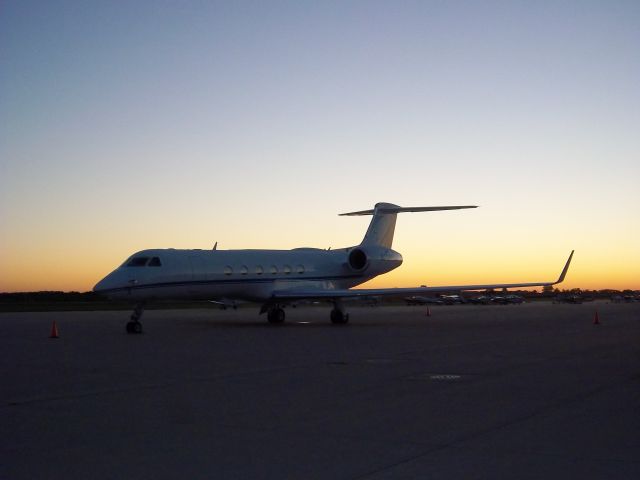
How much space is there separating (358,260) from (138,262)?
10.4 meters

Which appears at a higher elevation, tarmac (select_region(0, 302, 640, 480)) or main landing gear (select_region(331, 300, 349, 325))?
main landing gear (select_region(331, 300, 349, 325))

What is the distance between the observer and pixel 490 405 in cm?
812

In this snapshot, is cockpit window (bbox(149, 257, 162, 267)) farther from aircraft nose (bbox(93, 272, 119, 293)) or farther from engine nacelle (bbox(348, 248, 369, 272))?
engine nacelle (bbox(348, 248, 369, 272))

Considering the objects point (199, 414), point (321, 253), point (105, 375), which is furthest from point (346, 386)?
point (321, 253)

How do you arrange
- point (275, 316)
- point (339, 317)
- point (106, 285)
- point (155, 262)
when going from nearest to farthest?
1. point (106, 285)
2. point (155, 262)
3. point (339, 317)
4. point (275, 316)

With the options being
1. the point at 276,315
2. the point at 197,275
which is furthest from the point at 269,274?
the point at 197,275

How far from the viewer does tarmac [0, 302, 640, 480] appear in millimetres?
5555

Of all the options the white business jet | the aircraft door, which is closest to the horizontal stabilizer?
the white business jet

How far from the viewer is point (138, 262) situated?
23.0m

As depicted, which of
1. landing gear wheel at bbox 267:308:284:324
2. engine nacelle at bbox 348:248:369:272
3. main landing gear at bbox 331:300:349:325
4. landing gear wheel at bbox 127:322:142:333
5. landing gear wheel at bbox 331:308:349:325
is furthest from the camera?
A: engine nacelle at bbox 348:248:369:272

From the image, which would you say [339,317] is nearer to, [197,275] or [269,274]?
[269,274]

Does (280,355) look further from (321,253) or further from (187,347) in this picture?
(321,253)

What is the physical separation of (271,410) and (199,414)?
78 centimetres

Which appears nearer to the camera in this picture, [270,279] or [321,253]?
[270,279]
